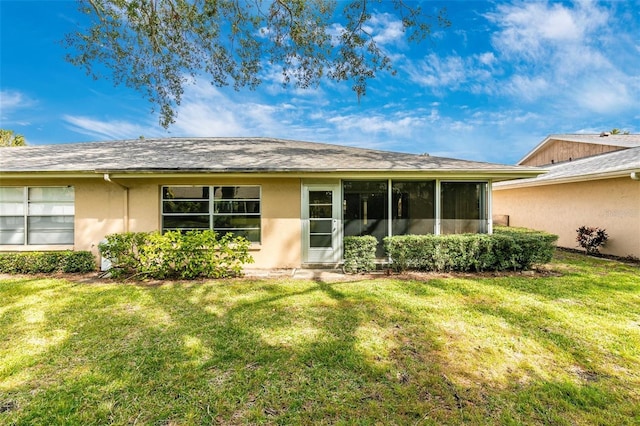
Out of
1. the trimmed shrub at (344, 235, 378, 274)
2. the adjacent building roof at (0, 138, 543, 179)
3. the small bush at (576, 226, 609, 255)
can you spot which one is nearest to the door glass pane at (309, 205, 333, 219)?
the trimmed shrub at (344, 235, 378, 274)

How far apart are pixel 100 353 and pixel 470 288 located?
251 inches

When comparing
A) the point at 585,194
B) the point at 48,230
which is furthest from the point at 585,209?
the point at 48,230

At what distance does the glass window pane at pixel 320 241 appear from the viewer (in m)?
8.33

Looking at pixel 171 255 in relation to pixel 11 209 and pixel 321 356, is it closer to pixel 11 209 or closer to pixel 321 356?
pixel 321 356

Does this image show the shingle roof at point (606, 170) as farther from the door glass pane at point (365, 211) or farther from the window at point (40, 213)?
the window at point (40, 213)

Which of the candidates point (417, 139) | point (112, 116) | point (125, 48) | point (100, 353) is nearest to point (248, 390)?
point (100, 353)

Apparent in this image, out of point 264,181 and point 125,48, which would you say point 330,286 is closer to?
point 264,181

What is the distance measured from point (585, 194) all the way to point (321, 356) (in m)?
12.7

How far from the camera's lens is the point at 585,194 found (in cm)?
1091

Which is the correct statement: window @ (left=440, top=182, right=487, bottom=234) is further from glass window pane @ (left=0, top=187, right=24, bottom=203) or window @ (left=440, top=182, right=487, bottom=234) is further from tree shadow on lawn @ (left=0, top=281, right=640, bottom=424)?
glass window pane @ (left=0, top=187, right=24, bottom=203)

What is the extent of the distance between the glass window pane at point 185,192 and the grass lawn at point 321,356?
9.99 feet

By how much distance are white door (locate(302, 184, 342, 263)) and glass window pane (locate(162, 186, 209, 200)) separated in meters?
2.96

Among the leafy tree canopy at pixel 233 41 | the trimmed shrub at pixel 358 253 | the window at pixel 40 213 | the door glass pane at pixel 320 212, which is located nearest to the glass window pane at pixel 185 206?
the window at pixel 40 213

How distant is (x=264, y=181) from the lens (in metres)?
8.13
